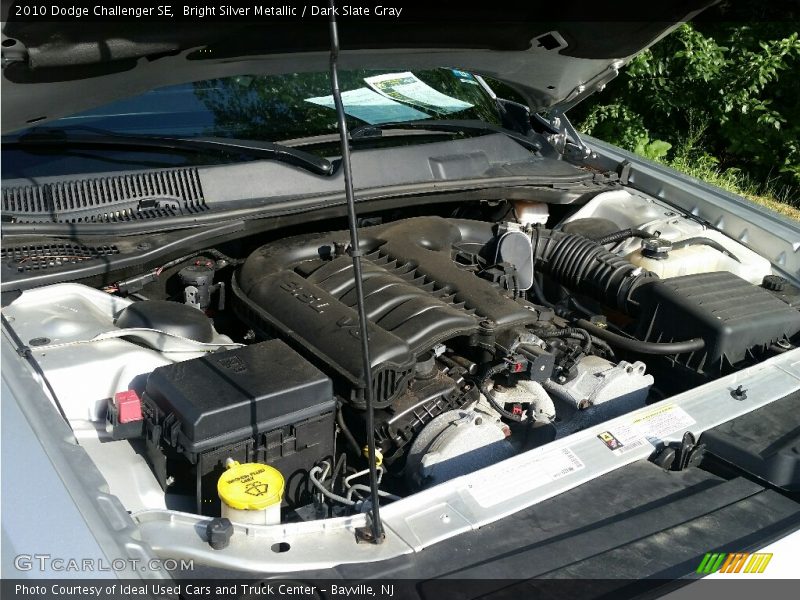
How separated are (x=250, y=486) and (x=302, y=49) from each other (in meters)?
1.23

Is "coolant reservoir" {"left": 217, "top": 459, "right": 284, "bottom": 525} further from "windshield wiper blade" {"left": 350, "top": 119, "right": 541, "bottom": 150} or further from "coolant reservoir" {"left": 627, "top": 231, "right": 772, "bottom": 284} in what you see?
"coolant reservoir" {"left": 627, "top": 231, "right": 772, "bottom": 284}

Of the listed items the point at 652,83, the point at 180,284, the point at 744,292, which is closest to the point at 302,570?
the point at 180,284

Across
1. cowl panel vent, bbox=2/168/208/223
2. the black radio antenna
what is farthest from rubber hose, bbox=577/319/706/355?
cowl panel vent, bbox=2/168/208/223

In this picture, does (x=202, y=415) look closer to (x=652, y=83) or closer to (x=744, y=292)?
(x=744, y=292)

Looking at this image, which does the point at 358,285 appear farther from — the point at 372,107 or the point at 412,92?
the point at 412,92

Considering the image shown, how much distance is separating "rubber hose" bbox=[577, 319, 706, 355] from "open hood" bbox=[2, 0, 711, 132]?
890mm

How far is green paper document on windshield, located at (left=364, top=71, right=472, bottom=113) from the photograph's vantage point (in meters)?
3.08

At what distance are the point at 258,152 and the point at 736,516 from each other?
159 cm

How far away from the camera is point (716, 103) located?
22.5 ft

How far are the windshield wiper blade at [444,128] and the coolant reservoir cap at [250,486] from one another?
1.35m

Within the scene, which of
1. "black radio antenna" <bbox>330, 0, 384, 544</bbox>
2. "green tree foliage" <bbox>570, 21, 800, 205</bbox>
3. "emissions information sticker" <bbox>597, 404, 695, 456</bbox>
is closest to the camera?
"black radio antenna" <bbox>330, 0, 384, 544</bbox>

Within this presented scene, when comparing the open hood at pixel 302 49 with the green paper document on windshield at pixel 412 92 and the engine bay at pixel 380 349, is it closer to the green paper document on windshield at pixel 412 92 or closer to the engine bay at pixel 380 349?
the green paper document on windshield at pixel 412 92

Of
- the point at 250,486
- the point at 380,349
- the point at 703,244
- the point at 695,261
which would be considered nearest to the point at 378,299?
the point at 380,349

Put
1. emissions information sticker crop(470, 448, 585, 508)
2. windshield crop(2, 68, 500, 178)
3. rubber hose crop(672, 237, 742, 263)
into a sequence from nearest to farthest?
emissions information sticker crop(470, 448, 585, 508)
windshield crop(2, 68, 500, 178)
rubber hose crop(672, 237, 742, 263)
